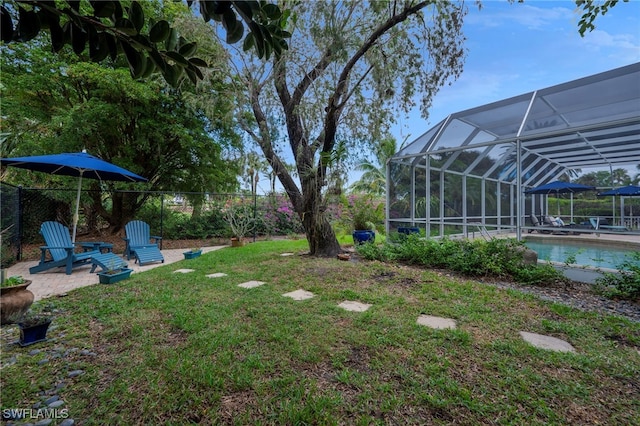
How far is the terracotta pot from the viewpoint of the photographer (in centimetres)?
291

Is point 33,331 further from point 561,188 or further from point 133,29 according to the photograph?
point 561,188

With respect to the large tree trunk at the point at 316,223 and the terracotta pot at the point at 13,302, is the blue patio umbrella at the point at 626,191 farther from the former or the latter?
the terracotta pot at the point at 13,302

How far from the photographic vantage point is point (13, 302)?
9.73ft

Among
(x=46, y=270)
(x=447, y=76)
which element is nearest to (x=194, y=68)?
(x=447, y=76)

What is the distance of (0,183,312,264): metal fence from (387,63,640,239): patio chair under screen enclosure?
Result: 4.88 metres

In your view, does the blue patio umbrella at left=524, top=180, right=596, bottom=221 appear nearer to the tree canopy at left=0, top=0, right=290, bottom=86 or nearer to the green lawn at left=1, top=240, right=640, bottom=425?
the green lawn at left=1, top=240, right=640, bottom=425

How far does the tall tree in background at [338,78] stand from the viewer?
514cm

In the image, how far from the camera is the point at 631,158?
21.9 feet

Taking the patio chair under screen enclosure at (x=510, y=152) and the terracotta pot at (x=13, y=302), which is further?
the patio chair under screen enclosure at (x=510, y=152)

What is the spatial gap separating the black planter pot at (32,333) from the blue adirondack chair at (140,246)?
3.73m

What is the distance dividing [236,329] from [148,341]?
766mm

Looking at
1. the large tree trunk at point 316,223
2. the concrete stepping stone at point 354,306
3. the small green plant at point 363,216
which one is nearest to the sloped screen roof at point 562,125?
the small green plant at point 363,216

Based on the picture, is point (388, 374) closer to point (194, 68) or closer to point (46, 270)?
point (194, 68)

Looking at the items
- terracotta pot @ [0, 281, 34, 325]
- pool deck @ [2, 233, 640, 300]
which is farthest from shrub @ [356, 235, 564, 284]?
terracotta pot @ [0, 281, 34, 325]
